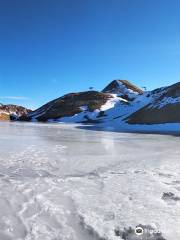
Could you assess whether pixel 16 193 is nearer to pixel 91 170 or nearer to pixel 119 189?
pixel 119 189

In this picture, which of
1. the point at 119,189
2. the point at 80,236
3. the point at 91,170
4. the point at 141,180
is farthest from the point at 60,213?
the point at 91,170

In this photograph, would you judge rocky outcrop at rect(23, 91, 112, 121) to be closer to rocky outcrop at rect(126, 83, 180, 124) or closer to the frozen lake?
rocky outcrop at rect(126, 83, 180, 124)

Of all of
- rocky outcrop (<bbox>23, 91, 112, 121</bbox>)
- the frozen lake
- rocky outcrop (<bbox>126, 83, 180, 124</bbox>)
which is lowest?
the frozen lake

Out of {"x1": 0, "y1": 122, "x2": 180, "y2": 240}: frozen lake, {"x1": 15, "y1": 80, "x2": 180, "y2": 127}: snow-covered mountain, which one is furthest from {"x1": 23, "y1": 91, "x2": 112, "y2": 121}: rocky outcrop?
{"x1": 0, "y1": 122, "x2": 180, "y2": 240}: frozen lake

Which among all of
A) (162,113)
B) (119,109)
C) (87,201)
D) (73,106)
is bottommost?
(87,201)

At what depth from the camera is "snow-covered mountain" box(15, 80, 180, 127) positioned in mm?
95625

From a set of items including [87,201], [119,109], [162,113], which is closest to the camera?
[87,201]

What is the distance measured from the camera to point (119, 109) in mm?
149000

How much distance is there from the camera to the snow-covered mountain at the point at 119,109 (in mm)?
95625

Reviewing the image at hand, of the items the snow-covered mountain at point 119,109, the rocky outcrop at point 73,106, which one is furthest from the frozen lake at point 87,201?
the rocky outcrop at point 73,106

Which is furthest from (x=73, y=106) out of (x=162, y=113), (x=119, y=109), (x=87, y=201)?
(x=87, y=201)

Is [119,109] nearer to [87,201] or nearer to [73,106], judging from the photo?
[73,106]

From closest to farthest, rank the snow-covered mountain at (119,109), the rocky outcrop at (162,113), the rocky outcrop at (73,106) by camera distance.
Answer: the rocky outcrop at (162,113) → the snow-covered mountain at (119,109) → the rocky outcrop at (73,106)

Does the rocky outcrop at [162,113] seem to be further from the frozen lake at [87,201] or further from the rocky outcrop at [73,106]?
the frozen lake at [87,201]
